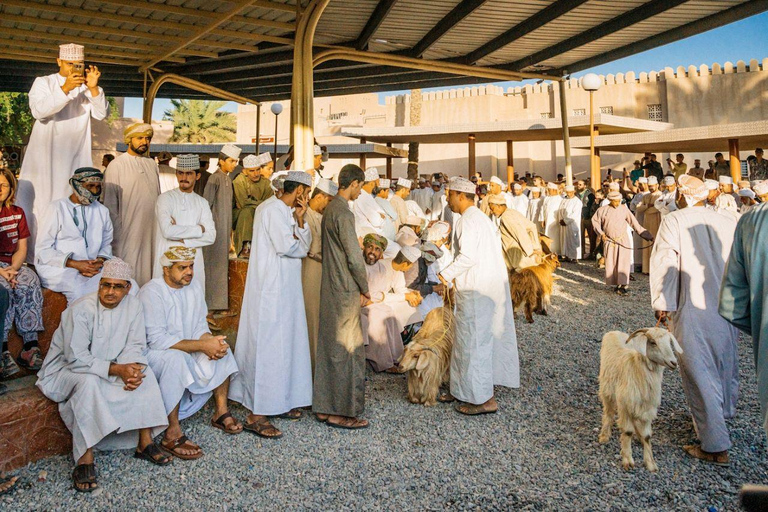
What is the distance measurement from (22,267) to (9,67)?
9.02m

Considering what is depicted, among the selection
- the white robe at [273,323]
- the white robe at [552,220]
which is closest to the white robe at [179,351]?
the white robe at [273,323]

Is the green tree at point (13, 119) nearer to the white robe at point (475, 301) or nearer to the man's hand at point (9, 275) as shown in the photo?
the man's hand at point (9, 275)

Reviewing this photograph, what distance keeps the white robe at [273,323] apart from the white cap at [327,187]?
550 millimetres

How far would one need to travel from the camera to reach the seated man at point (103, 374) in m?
3.36

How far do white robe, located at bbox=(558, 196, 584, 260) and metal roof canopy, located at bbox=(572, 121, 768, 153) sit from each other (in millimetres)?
2551

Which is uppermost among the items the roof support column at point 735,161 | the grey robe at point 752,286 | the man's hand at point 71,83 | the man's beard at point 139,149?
the roof support column at point 735,161

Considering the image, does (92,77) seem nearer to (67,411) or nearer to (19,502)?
(67,411)

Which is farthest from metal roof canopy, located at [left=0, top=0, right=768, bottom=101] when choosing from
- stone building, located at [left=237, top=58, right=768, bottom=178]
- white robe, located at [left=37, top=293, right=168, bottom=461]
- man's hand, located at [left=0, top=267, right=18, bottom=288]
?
stone building, located at [left=237, top=58, right=768, bottom=178]

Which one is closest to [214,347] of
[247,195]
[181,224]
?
[181,224]

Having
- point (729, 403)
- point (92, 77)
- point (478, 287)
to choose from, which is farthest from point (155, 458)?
point (729, 403)

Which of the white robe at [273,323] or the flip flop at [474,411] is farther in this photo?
the flip flop at [474,411]

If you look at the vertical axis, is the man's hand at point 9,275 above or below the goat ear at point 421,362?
above

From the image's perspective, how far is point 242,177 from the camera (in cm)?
629

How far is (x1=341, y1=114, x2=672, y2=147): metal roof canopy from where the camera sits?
14.3 metres
